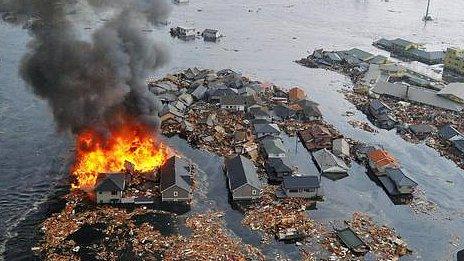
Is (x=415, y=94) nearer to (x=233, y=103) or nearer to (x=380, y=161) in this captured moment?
(x=380, y=161)

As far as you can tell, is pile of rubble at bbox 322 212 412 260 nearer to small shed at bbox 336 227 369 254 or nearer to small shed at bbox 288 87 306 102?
small shed at bbox 336 227 369 254

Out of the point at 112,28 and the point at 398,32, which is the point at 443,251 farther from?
the point at 398,32

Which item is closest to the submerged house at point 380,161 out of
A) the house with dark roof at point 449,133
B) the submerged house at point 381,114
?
the house with dark roof at point 449,133

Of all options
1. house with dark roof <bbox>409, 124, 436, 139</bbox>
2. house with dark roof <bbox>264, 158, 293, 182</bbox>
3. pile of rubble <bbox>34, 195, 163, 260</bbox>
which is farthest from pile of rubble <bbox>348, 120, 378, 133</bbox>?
pile of rubble <bbox>34, 195, 163, 260</bbox>

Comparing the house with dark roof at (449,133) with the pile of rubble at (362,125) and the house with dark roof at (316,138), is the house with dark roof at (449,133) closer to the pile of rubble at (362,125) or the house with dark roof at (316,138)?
the pile of rubble at (362,125)

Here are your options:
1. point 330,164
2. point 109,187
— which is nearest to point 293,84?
point 330,164

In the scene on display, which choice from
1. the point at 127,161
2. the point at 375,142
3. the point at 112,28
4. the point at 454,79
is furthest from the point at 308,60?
the point at 127,161
